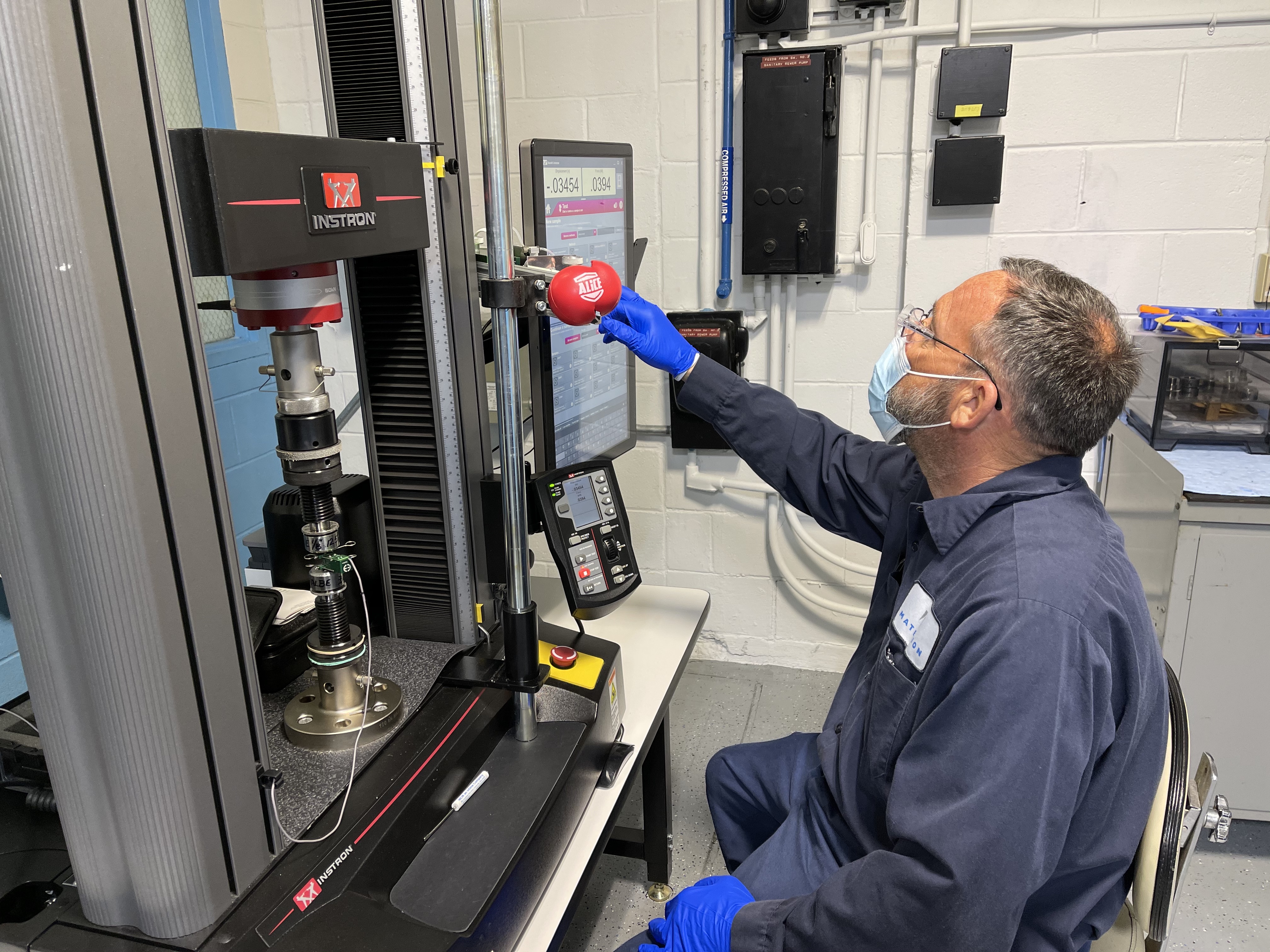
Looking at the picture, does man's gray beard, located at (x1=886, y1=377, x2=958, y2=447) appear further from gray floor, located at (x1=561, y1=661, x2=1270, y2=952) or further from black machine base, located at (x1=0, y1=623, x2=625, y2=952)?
gray floor, located at (x1=561, y1=661, x2=1270, y2=952)

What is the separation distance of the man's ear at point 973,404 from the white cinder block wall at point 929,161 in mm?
1238

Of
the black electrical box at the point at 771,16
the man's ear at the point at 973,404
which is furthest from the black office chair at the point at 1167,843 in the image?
the black electrical box at the point at 771,16

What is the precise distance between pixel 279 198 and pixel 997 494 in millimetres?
894

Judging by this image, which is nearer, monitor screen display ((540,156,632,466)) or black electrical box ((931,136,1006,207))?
monitor screen display ((540,156,632,466))

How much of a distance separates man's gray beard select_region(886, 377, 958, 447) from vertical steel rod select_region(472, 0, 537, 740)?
0.58 m

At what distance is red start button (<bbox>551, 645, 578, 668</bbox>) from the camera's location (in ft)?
4.17

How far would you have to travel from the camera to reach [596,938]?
69.1 inches

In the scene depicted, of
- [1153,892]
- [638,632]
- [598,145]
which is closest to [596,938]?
[638,632]

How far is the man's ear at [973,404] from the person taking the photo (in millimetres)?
1172

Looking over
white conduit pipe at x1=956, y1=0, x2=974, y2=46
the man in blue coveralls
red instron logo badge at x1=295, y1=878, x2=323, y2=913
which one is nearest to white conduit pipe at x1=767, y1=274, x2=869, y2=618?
white conduit pipe at x1=956, y1=0, x2=974, y2=46

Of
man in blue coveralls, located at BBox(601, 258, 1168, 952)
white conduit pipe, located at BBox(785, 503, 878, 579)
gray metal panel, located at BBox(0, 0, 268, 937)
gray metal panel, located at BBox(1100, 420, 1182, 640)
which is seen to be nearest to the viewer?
gray metal panel, located at BBox(0, 0, 268, 937)

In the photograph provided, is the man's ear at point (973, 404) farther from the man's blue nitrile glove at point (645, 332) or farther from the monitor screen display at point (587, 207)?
the monitor screen display at point (587, 207)

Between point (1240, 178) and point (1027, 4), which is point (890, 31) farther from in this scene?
point (1240, 178)

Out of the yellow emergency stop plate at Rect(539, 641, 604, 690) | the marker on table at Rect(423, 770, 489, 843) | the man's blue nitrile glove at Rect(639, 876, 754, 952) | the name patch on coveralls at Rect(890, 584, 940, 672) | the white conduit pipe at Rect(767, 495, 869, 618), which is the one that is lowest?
the white conduit pipe at Rect(767, 495, 869, 618)
